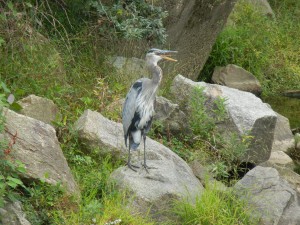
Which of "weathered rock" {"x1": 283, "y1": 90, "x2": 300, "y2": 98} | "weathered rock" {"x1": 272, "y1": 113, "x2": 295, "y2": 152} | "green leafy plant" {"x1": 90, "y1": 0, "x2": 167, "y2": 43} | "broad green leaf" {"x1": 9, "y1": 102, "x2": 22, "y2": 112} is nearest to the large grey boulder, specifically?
"green leafy plant" {"x1": 90, "y1": 0, "x2": 167, "y2": 43}

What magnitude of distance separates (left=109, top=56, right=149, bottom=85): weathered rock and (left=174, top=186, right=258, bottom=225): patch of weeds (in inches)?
105

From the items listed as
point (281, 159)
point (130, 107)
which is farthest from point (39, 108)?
point (281, 159)

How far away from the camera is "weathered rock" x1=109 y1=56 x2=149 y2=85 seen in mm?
8430

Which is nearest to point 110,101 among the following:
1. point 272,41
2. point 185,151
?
point 185,151

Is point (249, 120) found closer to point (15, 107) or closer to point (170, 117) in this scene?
point (170, 117)

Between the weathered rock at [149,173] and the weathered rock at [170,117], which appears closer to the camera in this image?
the weathered rock at [149,173]

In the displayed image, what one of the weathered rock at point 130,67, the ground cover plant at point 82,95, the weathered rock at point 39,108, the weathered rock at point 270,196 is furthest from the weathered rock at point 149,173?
the weathered rock at point 130,67

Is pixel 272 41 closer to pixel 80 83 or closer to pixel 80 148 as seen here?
pixel 80 83

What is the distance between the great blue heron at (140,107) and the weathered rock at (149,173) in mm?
204

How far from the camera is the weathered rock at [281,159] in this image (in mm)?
8359

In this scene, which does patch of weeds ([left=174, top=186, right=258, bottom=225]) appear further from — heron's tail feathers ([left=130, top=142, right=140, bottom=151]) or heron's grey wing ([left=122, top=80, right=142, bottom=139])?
heron's grey wing ([left=122, top=80, right=142, bottom=139])

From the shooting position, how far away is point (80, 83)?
317 inches

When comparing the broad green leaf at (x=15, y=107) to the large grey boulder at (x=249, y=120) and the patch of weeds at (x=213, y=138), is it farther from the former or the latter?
the large grey boulder at (x=249, y=120)

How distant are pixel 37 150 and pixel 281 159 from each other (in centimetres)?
367
